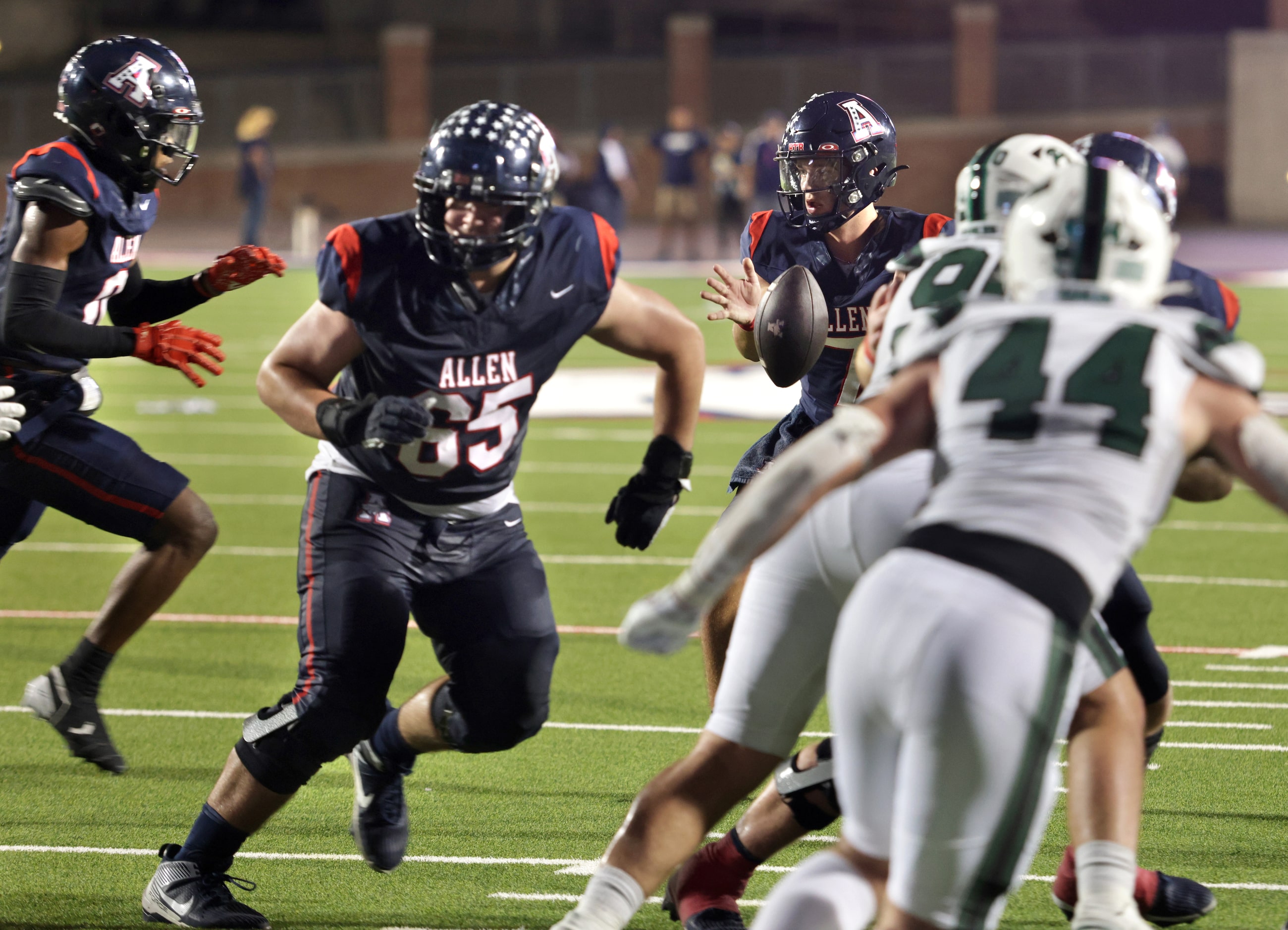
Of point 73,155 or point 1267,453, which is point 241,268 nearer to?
point 73,155

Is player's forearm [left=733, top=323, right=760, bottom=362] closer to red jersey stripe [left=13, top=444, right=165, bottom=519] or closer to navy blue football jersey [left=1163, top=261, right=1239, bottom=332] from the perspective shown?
navy blue football jersey [left=1163, top=261, right=1239, bottom=332]

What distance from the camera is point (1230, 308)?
3531 millimetres

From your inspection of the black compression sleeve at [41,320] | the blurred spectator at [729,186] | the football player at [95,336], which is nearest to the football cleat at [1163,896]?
the football player at [95,336]

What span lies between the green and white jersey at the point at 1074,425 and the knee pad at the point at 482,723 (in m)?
1.46

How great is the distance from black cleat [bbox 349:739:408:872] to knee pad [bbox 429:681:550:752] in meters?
0.23

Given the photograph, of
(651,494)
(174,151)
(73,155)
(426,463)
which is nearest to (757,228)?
(651,494)

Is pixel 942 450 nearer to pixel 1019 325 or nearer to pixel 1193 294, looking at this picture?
pixel 1019 325

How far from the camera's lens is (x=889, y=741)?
8.22 feet

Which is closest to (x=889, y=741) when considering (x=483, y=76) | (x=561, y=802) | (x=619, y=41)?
(x=561, y=802)

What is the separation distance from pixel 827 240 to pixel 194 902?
2.38m

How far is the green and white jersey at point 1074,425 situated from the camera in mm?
2416

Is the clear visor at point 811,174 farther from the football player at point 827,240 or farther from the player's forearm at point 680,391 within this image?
the player's forearm at point 680,391

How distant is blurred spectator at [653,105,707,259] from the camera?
80.2 ft

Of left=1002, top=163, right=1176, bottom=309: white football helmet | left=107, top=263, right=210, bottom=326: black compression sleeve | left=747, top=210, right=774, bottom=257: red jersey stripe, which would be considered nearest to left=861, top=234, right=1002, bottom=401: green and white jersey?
left=1002, top=163, right=1176, bottom=309: white football helmet
